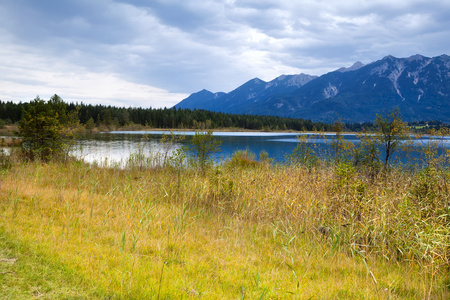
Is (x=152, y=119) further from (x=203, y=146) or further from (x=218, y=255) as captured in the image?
(x=218, y=255)

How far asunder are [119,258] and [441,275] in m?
6.06

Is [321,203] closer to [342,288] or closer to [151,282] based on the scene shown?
[342,288]

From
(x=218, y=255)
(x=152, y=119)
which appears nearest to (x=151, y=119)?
→ (x=152, y=119)

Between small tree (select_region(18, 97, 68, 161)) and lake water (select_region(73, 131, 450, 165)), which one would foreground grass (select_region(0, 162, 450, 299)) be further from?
small tree (select_region(18, 97, 68, 161))

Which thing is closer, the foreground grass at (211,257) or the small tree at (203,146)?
the foreground grass at (211,257)

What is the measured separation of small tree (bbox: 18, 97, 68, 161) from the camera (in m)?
18.3

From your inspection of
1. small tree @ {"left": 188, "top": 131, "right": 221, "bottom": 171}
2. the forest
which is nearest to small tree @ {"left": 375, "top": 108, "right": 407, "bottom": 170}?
small tree @ {"left": 188, "top": 131, "right": 221, "bottom": 171}

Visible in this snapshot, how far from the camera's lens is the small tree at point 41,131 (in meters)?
18.3

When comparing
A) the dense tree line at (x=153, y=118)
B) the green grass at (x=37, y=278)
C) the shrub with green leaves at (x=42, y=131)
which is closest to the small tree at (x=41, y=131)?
the shrub with green leaves at (x=42, y=131)

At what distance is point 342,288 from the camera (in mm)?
4387

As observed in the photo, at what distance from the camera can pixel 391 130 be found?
12.7 meters

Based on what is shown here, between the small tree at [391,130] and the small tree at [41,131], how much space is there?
1941 centimetres

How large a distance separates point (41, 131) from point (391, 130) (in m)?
21.6

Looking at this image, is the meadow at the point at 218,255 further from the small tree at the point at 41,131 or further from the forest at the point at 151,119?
the forest at the point at 151,119
